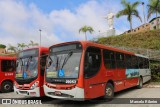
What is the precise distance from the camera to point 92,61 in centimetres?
988

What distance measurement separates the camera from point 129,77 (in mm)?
14570

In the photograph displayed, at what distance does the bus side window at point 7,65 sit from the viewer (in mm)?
16297

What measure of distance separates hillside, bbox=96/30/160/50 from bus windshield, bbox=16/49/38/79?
Result: 22304mm

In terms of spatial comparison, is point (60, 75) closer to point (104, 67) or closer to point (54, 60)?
point (54, 60)

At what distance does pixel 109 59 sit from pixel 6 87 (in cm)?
871

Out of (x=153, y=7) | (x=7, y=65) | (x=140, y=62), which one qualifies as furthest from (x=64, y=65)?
(x=153, y=7)

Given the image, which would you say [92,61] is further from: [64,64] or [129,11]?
[129,11]

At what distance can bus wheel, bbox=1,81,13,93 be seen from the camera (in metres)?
16.2

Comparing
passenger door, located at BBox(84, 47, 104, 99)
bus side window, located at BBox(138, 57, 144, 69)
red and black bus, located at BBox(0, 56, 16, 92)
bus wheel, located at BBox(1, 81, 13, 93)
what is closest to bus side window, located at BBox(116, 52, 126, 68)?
passenger door, located at BBox(84, 47, 104, 99)

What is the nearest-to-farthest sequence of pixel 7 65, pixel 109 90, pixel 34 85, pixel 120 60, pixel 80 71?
pixel 80 71 → pixel 34 85 → pixel 109 90 → pixel 120 60 → pixel 7 65

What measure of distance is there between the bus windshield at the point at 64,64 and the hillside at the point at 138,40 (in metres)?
22.8

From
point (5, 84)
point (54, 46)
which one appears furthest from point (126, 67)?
point (5, 84)

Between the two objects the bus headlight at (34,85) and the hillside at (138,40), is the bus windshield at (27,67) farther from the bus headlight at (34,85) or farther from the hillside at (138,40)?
the hillside at (138,40)

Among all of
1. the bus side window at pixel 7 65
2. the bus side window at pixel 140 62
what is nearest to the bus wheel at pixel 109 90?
the bus side window at pixel 140 62
